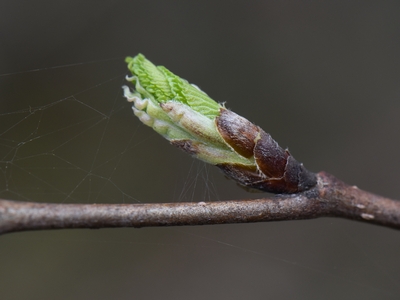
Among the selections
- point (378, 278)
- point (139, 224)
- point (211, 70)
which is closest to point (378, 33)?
point (211, 70)

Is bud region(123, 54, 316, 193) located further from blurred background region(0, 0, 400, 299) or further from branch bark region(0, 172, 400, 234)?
blurred background region(0, 0, 400, 299)

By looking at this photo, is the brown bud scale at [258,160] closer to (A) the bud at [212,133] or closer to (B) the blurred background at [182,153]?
(A) the bud at [212,133]

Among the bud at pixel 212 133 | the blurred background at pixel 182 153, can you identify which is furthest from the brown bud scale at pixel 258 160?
the blurred background at pixel 182 153

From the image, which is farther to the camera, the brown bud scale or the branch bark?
the brown bud scale

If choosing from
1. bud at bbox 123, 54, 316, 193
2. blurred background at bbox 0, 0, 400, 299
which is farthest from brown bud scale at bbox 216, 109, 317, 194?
blurred background at bbox 0, 0, 400, 299

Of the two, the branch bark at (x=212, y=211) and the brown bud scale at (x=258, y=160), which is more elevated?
the brown bud scale at (x=258, y=160)

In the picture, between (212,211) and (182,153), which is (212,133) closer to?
(212,211)
